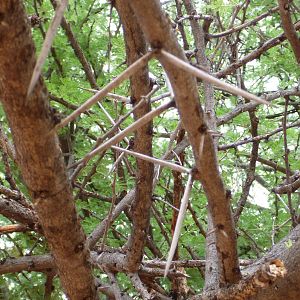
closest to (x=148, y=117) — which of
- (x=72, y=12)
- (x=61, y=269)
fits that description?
(x=61, y=269)

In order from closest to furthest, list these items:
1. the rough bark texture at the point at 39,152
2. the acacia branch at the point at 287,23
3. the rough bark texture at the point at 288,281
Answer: the rough bark texture at the point at 39,152 → the rough bark texture at the point at 288,281 → the acacia branch at the point at 287,23

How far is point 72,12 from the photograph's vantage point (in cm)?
312

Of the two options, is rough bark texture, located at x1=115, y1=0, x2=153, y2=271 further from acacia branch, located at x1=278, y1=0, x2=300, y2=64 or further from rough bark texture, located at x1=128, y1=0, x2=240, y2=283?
acacia branch, located at x1=278, y1=0, x2=300, y2=64

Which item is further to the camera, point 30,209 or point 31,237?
point 31,237

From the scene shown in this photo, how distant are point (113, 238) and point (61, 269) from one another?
1.60 metres

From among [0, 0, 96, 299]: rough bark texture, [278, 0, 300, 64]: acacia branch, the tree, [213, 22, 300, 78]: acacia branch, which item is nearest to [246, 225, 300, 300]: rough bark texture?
the tree

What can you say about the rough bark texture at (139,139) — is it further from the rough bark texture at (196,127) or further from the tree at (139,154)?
the rough bark texture at (196,127)

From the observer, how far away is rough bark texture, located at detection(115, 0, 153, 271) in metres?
1.35

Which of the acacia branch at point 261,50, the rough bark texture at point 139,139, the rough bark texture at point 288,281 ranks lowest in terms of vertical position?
the rough bark texture at point 288,281

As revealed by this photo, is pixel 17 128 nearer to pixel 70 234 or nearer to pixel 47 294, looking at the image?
pixel 70 234

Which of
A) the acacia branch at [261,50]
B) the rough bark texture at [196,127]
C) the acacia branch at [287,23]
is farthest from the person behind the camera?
the acacia branch at [261,50]

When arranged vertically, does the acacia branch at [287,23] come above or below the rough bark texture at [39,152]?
above

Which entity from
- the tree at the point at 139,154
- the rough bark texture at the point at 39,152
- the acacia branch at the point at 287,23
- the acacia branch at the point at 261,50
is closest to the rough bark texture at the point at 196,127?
the tree at the point at 139,154

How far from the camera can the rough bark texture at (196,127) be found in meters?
0.79
